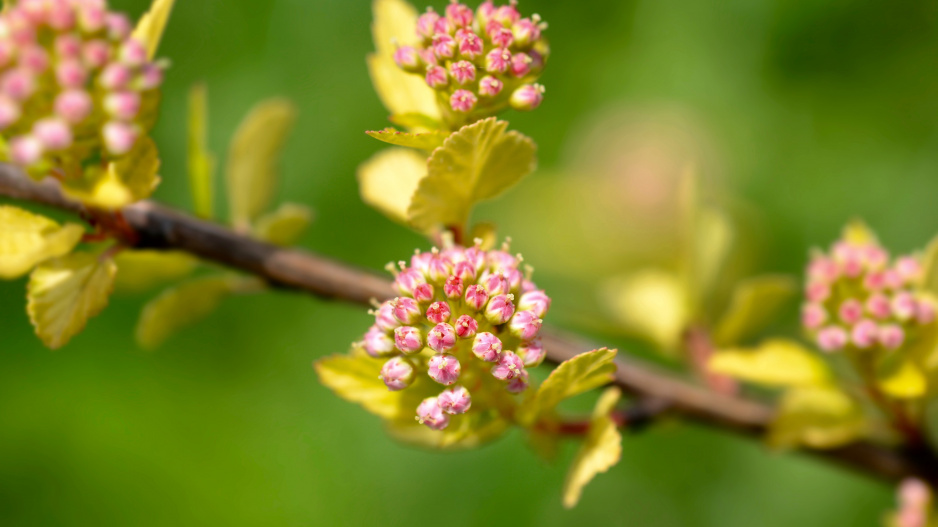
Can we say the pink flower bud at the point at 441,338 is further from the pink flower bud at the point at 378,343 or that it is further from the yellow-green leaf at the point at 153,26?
the yellow-green leaf at the point at 153,26

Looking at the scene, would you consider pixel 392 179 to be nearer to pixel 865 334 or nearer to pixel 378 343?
pixel 378 343

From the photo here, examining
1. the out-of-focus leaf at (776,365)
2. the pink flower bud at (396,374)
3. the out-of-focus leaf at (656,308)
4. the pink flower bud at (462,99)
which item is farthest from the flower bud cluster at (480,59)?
the out-of-focus leaf at (656,308)

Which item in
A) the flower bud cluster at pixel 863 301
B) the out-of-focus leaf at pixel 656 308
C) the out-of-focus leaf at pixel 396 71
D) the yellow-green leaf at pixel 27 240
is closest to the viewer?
the yellow-green leaf at pixel 27 240

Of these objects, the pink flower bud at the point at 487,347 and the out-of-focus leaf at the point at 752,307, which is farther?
the out-of-focus leaf at the point at 752,307

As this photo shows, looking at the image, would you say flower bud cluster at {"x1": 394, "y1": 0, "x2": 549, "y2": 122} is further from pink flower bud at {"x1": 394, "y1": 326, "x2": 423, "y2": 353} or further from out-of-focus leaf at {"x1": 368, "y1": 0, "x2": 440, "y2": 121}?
pink flower bud at {"x1": 394, "y1": 326, "x2": 423, "y2": 353}

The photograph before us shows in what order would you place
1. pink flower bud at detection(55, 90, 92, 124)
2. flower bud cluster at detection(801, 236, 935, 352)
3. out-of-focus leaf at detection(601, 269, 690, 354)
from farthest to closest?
out-of-focus leaf at detection(601, 269, 690, 354) → flower bud cluster at detection(801, 236, 935, 352) → pink flower bud at detection(55, 90, 92, 124)

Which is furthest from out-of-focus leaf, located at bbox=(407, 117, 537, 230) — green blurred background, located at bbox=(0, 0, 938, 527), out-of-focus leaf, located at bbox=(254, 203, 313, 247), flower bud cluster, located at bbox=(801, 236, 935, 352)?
green blurred background, located at bbox=(0, 0, 938, 527)
